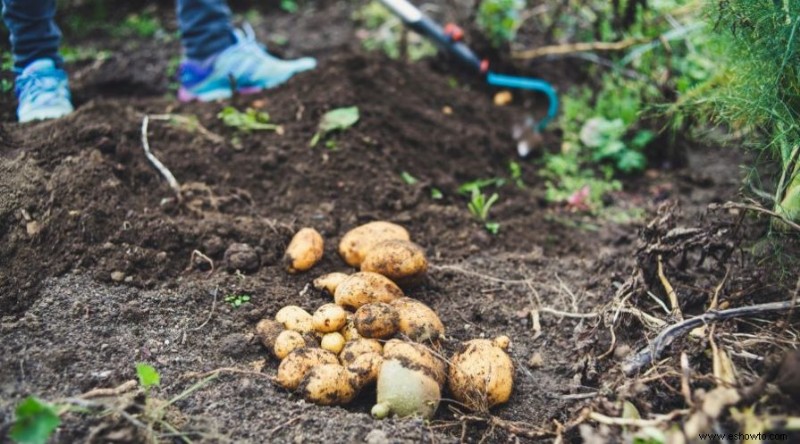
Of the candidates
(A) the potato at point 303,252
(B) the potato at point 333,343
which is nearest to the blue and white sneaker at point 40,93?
(A) the potato at point 303,252

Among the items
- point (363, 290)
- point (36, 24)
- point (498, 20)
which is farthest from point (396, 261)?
point (498, 20)

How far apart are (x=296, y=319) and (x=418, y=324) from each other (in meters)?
0.43

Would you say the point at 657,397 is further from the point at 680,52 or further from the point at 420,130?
the point at 680,52

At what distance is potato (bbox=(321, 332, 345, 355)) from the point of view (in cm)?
220

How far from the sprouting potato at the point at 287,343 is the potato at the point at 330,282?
344mm

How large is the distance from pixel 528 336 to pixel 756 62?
53.9 inches

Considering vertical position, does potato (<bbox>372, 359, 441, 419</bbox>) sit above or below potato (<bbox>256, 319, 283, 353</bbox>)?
above

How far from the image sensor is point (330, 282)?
2498 mm

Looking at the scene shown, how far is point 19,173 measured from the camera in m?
2.65

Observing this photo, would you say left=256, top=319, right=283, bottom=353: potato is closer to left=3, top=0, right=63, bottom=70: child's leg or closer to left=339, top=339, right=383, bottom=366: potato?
left=339, top=339, right=383, bottom=366: potato

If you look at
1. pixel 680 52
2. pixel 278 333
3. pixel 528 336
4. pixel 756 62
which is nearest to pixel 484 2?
pixel 680 52

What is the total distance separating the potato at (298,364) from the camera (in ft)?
6.73

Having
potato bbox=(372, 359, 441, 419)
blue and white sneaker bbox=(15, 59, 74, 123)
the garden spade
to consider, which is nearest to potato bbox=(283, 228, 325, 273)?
potato bbox=(372, 359, 441, 419)

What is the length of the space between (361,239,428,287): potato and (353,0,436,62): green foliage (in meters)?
2.46
